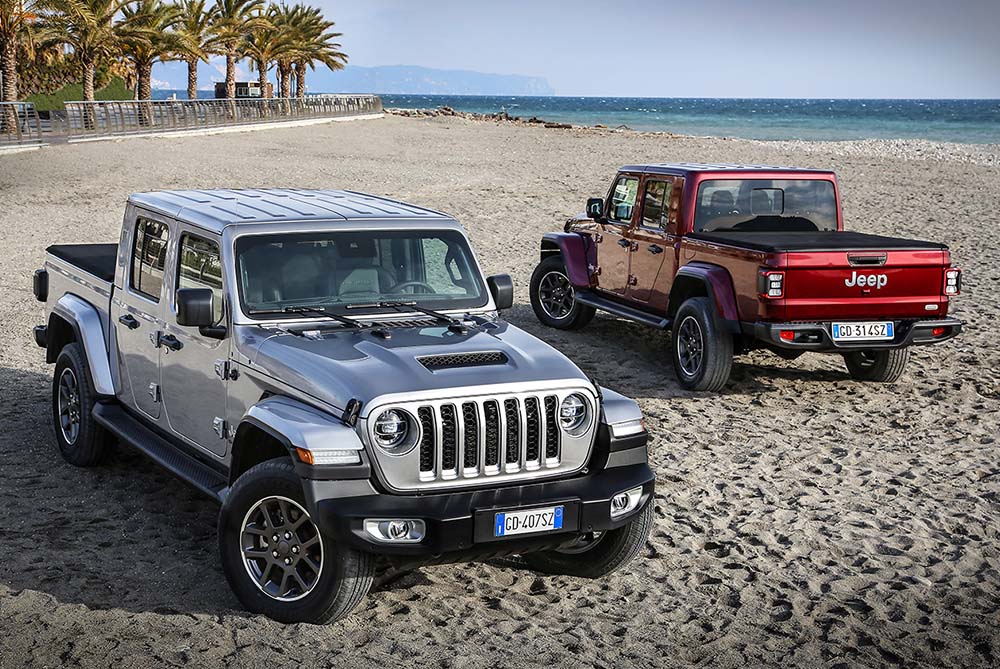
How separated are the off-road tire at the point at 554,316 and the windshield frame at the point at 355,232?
625 centimetres

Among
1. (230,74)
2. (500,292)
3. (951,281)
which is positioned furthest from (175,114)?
(500,292)

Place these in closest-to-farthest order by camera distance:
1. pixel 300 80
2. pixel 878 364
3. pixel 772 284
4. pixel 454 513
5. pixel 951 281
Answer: pixel 454 513, pixel 772 284, pixel 951 281, pixel 878 364, pixel 300 80

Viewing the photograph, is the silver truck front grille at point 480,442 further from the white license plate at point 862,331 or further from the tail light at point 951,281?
the tail light at point 951,281

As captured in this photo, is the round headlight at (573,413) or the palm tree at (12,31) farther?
the palm tree at (12,31)

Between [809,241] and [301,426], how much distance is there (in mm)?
6149

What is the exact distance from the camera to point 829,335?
32.1 feet

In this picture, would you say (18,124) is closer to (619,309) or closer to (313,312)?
(619,309)

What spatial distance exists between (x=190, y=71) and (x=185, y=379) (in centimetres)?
5780

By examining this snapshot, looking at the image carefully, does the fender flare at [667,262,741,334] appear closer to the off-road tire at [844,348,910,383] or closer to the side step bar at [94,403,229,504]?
the off-road tire at [844,348,910,383]

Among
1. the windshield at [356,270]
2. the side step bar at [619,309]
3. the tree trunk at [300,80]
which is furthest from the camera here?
the tree trunk at [300,80]

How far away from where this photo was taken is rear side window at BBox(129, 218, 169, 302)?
7.00 metres

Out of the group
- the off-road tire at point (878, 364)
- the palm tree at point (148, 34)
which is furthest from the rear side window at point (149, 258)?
the palm tree at point (148, 34)

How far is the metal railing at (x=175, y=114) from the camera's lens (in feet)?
129

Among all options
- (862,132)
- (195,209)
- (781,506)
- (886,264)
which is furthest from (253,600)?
(862,132)
